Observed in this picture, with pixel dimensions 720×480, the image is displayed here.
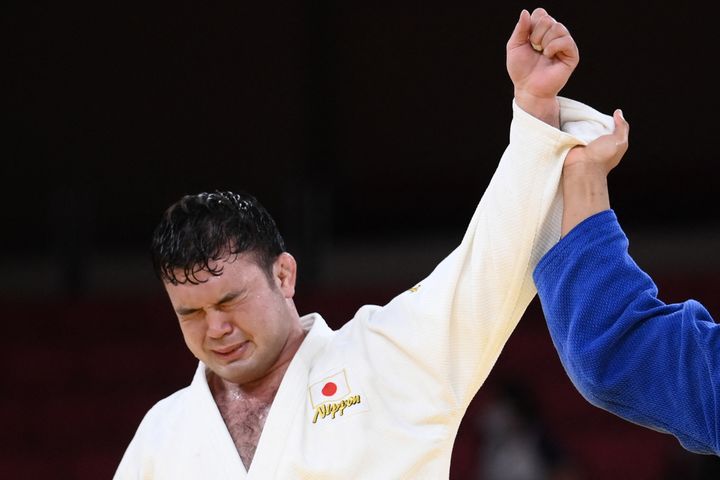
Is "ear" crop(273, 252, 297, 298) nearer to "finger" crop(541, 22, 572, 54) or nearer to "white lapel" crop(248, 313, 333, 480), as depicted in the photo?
"white lapel" crop(248, 313, 333, 480)

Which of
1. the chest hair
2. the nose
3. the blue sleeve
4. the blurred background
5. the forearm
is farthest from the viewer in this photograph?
the blurred background

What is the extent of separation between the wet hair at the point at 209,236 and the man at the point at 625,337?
A: 67 cm

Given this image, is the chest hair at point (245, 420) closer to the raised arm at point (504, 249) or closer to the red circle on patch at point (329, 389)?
the red circle on patch at point (329, 389)

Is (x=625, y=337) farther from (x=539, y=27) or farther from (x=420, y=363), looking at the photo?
(x=539, y=27)

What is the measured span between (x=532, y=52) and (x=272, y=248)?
2.40 ft

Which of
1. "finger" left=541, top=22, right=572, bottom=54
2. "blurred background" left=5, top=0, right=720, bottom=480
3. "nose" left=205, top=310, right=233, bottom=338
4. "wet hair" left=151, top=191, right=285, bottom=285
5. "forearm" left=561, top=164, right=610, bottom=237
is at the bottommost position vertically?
"blurred background" left=5, top=0, right=720, bottom=480

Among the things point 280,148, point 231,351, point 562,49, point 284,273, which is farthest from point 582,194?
point 280,148

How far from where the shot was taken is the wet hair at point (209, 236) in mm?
2494

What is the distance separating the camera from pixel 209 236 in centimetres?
253

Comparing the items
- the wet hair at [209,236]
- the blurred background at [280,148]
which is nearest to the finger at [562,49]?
the wet hair at [209,236]

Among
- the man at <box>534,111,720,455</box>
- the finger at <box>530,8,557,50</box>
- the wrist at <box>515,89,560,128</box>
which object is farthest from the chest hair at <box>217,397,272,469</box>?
the finger at <box>530,8,557,50</box>

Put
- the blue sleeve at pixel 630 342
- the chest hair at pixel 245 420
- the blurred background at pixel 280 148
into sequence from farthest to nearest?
the blurred background at pixel 280 148 < the chest hair at pixel 245 420 < the blue sleeve at pixel 630 342

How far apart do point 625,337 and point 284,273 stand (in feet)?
2.73

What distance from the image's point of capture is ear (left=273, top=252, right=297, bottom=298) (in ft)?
8.64
